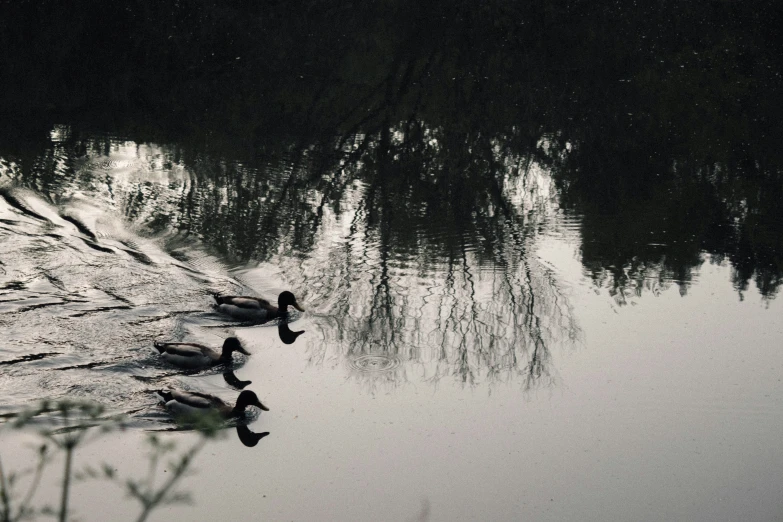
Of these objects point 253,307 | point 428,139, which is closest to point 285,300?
point 253,307

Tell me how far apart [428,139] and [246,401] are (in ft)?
37.6

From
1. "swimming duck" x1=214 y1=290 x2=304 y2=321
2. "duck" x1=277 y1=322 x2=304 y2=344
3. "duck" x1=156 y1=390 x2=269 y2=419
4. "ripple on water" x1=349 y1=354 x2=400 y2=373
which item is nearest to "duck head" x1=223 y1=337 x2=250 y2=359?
"duck" x1=277 y1=322 x2=304 y2=344

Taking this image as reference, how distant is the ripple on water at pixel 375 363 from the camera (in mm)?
10430

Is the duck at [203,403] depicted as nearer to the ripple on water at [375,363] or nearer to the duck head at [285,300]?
the ripple on water at [375,363]

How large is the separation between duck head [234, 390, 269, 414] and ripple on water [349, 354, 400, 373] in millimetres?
1399

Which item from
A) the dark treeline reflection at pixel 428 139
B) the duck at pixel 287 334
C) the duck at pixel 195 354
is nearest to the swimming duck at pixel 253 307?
the duck at pixel 287 334

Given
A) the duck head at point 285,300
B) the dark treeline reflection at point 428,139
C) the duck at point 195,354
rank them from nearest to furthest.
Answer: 1. the duck at point 195,354
2. the duck head at point 285,300
3. the dark treeline reflection at point 428,139

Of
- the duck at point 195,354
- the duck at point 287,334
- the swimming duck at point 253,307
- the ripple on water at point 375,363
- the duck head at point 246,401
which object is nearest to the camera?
the duck head at point 246,401

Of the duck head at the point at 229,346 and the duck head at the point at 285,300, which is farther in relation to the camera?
the duck head at the point at 285,300

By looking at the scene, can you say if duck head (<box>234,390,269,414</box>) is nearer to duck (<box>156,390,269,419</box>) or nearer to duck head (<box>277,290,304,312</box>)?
duck (<box>156,390,269,419</box>)

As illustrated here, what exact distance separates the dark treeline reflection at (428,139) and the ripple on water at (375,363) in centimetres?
16

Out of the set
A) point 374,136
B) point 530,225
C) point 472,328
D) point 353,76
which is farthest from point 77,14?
point 472,328

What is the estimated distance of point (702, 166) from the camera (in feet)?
61.5

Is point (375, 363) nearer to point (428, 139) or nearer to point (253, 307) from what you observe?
point (253, 307)
